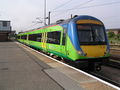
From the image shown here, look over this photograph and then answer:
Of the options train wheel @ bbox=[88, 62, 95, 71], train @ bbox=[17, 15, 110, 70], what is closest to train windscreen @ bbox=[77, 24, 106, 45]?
train @ bbox=[17, 15, 110, 70]

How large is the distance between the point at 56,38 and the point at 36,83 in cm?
537

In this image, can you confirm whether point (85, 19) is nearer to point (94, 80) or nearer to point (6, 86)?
point (94, 80)

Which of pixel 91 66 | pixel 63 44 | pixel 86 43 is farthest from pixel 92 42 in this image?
pixel 63 44

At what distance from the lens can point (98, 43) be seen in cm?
781

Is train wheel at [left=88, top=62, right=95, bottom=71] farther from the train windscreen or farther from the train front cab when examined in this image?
the train windscreen

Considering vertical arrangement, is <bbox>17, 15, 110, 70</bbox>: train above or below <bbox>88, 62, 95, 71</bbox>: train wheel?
above

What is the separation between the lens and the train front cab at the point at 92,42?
743cm

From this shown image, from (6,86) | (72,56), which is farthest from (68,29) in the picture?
(6,86)

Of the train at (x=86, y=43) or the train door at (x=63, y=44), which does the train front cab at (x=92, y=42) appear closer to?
the train at (x=86, y=43)

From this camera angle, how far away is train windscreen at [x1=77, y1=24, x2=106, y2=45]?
764cm

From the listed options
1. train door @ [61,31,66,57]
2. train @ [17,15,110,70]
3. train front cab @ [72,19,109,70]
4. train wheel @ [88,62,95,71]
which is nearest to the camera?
train @ [17,15,110,70]

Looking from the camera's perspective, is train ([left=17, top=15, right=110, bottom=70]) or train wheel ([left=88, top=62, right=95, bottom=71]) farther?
train wheel ([left=88, top=62, right=95, bottom=71])

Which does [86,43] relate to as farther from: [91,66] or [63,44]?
[63,44]

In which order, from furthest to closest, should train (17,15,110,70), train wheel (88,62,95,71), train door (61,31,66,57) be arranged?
train door (61,31,66,57)
train wheel (88,62,95,71)
train (17,15,110,70)
